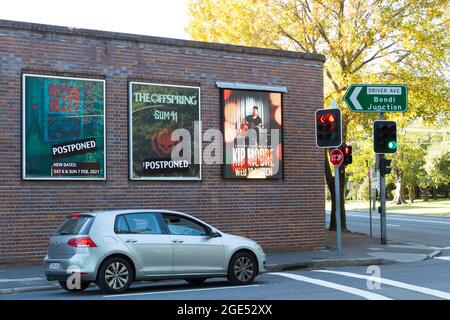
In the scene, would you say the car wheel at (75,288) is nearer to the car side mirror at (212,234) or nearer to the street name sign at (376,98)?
the car side mirror at (212,234)

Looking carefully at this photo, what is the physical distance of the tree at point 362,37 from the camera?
81.5ft

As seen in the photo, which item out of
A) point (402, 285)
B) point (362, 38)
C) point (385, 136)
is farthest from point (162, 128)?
point (362, 38)

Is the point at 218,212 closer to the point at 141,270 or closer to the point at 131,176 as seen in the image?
the point at 131,176

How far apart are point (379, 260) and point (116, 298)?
862cm

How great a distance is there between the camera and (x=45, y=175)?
16703 millimetres

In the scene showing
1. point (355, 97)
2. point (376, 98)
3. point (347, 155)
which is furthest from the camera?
point (347, 155)

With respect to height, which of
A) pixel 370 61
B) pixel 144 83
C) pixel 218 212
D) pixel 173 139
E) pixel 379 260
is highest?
pixel 370 61

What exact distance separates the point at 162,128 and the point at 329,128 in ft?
14.3

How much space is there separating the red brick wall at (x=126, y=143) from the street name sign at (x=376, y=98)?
40.5 inches

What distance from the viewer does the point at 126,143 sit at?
17.8m

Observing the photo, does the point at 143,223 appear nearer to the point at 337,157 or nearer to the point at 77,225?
the point at 77,225

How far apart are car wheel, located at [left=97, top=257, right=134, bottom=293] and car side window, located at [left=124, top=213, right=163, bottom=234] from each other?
2.12 ft

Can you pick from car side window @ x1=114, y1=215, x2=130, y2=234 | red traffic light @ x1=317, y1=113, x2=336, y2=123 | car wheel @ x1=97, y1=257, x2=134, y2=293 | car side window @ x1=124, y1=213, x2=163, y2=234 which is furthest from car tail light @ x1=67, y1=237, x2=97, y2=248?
red traffic light @ x1=317, y1=113, x2=336, y2=123
